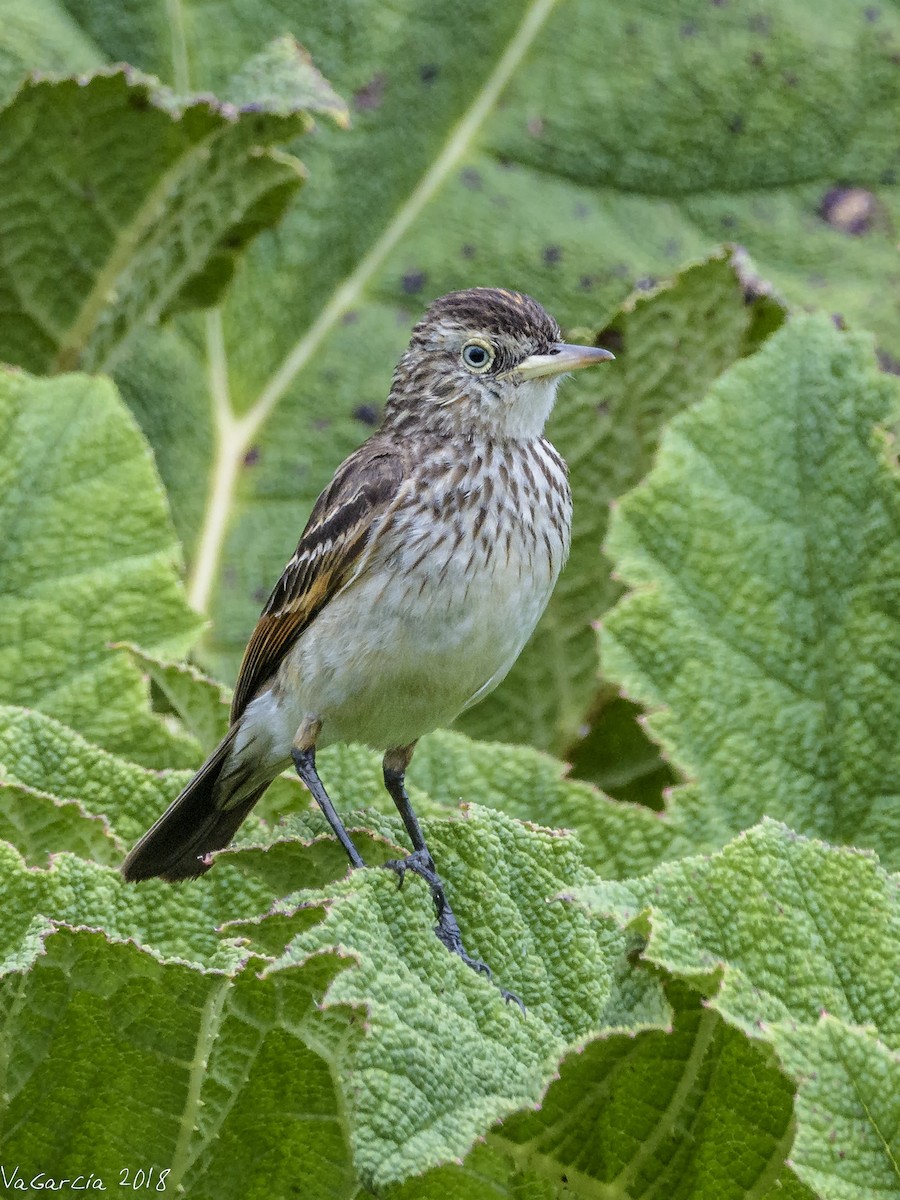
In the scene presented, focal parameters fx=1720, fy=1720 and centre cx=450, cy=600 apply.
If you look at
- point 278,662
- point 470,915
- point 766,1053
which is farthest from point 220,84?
point 766,1053

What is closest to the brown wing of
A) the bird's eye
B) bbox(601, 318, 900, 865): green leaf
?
the bird's eye

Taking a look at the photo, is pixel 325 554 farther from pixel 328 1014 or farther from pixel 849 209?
pixel 849 209

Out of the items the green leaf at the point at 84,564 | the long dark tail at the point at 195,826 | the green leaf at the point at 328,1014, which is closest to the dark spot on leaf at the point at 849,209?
the green leaf at the point at 84,564

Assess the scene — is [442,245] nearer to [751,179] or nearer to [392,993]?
[751,179]

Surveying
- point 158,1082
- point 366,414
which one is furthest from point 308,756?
point 366,414

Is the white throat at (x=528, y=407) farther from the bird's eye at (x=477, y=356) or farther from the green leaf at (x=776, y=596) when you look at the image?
the green leaf at (x=776, y=596)

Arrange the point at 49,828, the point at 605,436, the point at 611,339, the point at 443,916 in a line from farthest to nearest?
the point at 605,436
the point at 611,339
the point at 49,828
the point at 443,916

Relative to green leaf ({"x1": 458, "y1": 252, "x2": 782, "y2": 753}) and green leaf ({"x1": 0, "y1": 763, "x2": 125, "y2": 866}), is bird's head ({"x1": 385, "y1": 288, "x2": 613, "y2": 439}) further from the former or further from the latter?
green leaf ({"x1": 0, "y1": 763, "x2": 125, "y2": 866})
